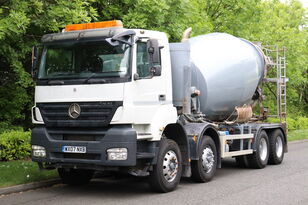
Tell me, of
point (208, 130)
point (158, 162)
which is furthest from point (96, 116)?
point (208, 130)

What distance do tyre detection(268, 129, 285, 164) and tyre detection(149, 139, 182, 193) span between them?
4.98m

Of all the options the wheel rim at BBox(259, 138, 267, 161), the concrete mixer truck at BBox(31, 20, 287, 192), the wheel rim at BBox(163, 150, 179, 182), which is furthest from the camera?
the wheel rim at BBox(259, 138, 267, 161)

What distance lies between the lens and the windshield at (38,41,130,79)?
8.67 metres

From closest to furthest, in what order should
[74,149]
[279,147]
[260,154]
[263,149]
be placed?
[74,149] < [260,154] < [263,149] < [279,147]

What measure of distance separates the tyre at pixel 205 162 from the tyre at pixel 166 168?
792 millimetres

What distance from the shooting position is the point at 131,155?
334 inches

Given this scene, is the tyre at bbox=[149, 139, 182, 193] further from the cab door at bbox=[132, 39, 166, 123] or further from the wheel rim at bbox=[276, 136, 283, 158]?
the wheel rim at bbox=[276, 136, 283, 158]

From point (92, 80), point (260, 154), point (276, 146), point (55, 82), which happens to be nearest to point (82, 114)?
point (92, 80)

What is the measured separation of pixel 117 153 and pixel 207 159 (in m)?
2.79

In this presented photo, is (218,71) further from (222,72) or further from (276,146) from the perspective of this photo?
(276,146)

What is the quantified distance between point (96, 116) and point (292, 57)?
69.3ft

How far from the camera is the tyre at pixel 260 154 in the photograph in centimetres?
1298

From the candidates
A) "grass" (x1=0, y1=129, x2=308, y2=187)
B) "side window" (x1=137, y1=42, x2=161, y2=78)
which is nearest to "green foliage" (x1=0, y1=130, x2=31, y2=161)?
"grass" (x1=0, y1=129, x2=308, y2=187)

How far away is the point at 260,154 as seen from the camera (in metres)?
13.2
